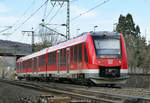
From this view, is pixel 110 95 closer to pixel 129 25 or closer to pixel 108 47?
pixel 108 47

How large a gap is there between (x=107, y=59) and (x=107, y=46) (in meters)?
0.91

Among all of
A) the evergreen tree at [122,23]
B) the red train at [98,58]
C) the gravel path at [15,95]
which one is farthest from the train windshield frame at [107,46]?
the evergreen tree at [122,23]

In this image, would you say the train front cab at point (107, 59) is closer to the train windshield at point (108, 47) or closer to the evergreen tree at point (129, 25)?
the train windshield at point (108, 47)

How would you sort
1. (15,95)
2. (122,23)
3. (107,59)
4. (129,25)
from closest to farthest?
(15,95) → (107,59) → (122,23) → (129,25)

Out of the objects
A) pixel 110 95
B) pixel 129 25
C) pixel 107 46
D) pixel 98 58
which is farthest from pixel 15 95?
pixel 129 25

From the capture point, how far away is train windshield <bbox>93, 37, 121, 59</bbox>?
18.2 meters

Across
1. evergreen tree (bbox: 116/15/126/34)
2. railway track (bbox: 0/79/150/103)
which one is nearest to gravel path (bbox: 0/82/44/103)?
railway track (bbox: 0/79/150/103)

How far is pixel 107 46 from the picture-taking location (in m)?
18.5

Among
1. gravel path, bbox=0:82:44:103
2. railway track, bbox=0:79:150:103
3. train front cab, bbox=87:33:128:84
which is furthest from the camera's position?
train front cab, bbox=87:33:128:84

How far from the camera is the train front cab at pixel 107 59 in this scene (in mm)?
17828

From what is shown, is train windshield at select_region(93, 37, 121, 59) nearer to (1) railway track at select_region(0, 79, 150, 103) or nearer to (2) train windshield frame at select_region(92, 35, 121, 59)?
(2) train windshield frame at select_region(92, 35, 121, 59)

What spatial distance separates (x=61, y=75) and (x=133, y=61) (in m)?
36.2

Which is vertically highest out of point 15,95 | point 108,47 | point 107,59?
point 108,47

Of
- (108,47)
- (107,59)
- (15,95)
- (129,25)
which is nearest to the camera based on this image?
(15,95)
